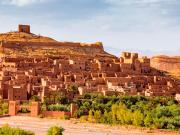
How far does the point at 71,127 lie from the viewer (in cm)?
2817

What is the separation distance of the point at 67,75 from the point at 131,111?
282 inches

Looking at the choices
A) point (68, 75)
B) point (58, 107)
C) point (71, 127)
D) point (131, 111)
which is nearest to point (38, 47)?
point (68, 75)

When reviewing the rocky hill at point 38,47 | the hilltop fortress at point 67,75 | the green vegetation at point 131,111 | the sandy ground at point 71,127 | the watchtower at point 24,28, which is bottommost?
the sandy ground at point 71,127

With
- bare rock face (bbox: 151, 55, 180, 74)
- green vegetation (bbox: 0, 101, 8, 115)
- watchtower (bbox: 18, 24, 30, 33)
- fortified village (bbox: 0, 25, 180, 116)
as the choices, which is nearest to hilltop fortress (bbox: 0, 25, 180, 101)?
fortified village (bbox: 0, 25, 180, 116)

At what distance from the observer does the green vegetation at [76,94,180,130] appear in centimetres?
2955

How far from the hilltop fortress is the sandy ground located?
318 cm

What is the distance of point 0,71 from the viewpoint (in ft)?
123

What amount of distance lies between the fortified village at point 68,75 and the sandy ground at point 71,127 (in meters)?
3.01

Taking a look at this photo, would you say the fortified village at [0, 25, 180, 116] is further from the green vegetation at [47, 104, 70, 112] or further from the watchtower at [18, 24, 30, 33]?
the watchtower at [18, 24, 30, 33]

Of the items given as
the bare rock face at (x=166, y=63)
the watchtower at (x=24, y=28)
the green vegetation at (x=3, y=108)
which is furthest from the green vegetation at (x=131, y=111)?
the bare rock face at (x=166, y=63)

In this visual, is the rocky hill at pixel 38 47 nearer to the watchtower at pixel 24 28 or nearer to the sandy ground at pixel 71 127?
the watchtower at pixel 24 28

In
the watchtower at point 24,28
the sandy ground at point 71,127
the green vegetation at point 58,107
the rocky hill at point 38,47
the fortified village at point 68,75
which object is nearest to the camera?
the sandy ground at point 71,127

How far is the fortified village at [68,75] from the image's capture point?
110ft

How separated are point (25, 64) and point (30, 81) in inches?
182
